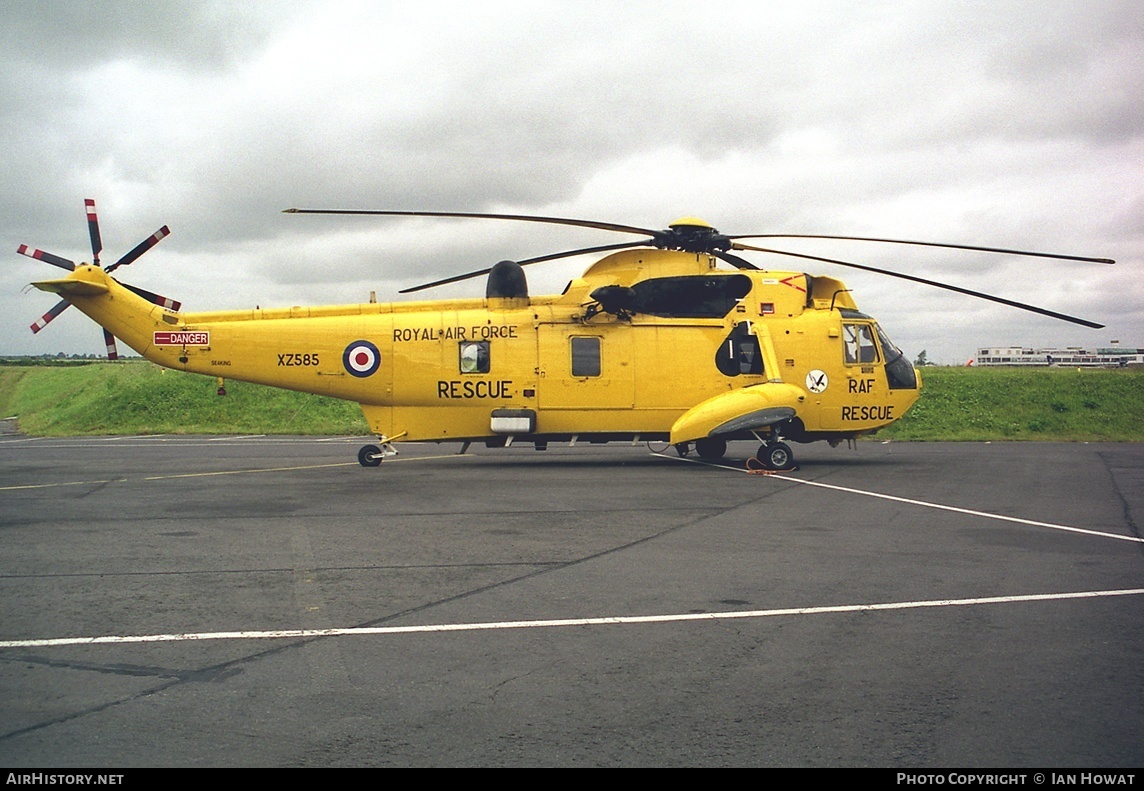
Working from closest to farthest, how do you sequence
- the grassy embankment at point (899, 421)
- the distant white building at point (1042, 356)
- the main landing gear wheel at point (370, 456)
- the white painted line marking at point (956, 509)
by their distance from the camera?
the white painted line marking at point (956, 509) → the main landing gear wheel at point (370, 456) → the grassy embankment at point (899, 421) → the distant white building at point (1042, 356)

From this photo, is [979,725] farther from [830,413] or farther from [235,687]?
[830,413]

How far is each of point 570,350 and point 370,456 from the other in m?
4.98

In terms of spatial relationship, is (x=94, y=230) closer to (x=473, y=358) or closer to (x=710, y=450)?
(x=473, y=358)

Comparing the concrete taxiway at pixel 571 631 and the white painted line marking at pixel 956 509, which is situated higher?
the concrete taxiway at pixel 571 631

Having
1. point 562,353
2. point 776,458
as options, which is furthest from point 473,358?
point 776,458

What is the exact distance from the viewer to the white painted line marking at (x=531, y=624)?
19.8 feet

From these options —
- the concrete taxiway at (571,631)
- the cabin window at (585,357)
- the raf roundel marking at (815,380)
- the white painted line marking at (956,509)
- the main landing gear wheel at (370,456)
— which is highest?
the cabin window at (585,357)

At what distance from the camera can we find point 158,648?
5844 millimetres

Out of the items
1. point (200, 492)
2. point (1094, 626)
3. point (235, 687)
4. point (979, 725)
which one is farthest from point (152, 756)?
point (200, 492)

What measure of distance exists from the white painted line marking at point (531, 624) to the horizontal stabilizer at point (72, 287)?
14.0 metres

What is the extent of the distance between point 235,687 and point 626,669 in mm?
2367

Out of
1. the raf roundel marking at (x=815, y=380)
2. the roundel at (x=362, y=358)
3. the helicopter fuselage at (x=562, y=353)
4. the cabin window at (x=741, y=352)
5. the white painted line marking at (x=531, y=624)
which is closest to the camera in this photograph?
the white painted line marking at (x=531, y=624)

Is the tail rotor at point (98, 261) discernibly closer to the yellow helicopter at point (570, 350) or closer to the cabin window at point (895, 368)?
the yellow helicopter at point (570, 350)

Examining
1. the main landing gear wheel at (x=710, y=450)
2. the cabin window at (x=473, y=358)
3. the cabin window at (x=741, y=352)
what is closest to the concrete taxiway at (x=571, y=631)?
the cabin window at (x=473, y=358)
